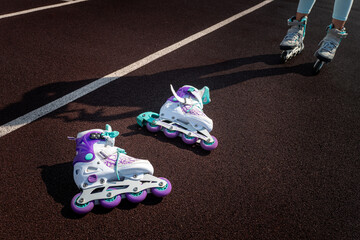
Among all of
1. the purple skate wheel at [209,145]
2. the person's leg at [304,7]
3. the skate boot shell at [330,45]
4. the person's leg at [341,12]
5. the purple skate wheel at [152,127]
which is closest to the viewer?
the purple skate wheel at [209,145]

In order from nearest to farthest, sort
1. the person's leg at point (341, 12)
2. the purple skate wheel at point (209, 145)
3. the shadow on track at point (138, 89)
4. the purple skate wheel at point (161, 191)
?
the purple skate wheel at point (161, 191) < the purple skate wheel at point (209, 145) < the shadow on track at point (138, 89) < the person's leg at point (341, 12)

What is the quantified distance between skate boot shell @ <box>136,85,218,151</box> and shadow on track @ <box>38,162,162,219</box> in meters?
0.66

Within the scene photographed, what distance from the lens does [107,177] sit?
1.80 metres

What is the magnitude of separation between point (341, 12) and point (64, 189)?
371 cm

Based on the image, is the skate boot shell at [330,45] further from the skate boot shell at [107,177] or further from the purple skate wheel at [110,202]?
the purple skate wheel at [110,202]

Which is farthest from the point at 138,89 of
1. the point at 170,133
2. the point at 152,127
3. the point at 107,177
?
the point at 107,177

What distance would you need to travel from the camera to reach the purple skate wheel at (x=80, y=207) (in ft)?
5.45

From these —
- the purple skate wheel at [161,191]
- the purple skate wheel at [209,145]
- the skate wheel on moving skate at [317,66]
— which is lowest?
the purple skate wheel at [161,191]

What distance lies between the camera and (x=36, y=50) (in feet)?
11.1

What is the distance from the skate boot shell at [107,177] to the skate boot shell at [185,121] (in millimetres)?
512

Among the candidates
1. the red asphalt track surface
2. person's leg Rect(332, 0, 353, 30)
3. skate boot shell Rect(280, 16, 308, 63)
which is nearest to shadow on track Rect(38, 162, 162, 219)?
the red asphalt track surface

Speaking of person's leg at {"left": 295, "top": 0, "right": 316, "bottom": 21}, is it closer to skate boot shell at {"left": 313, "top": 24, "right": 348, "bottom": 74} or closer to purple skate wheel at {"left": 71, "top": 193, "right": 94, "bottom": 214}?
skate boot shell at {"left": 313, "top": 24, "right": 348, "bottom": 74}

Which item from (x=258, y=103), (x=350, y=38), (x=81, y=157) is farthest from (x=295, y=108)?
(x=350, y=38)

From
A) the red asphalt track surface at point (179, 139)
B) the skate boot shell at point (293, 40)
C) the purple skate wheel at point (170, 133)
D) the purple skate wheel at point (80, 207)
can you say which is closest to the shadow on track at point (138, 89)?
the red asphalt track surface at point (179, 139)
